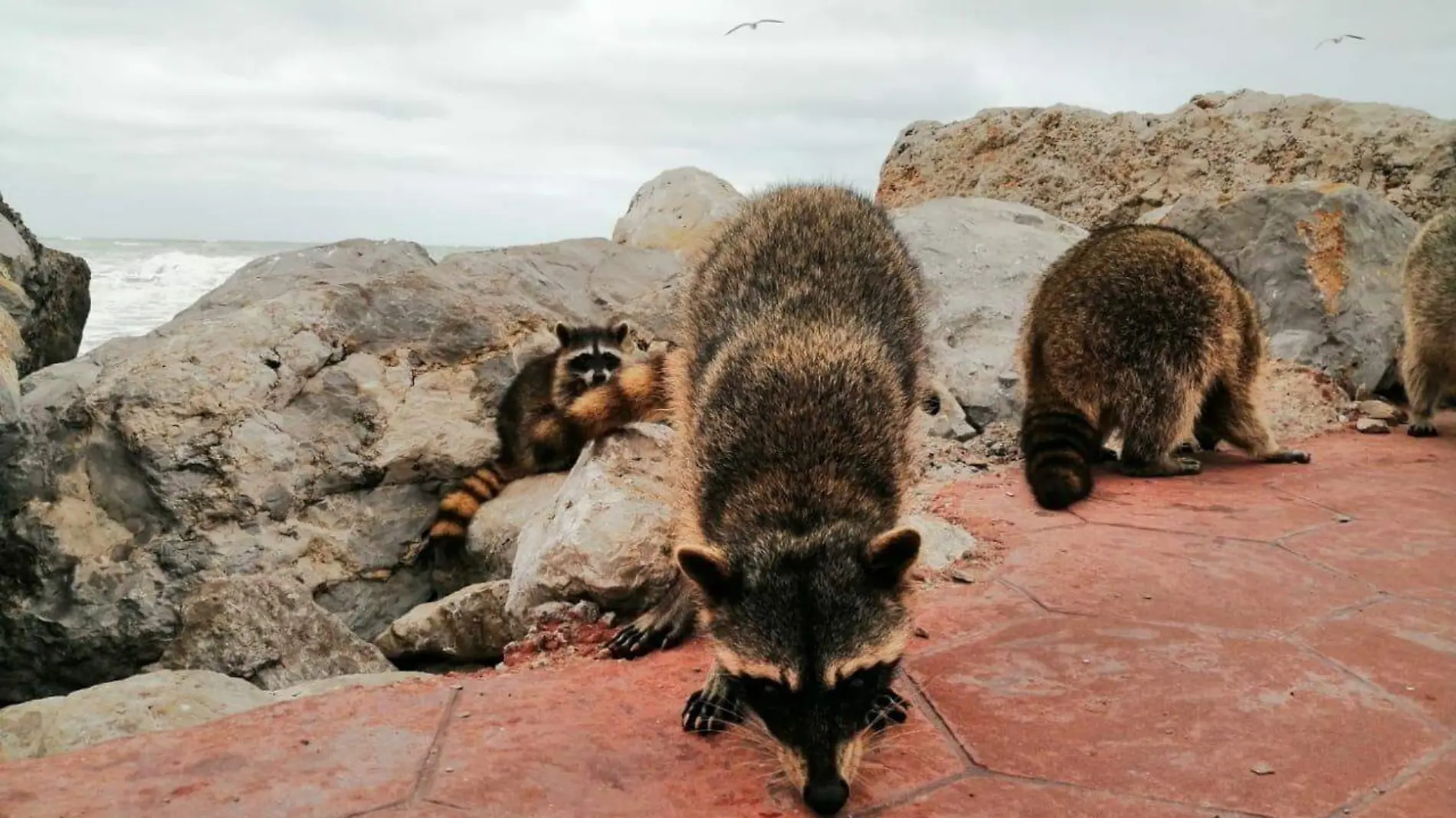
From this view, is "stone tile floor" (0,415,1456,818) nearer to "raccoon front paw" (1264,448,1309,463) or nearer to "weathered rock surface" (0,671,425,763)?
"weathered rock surface" (0,671,425,763)

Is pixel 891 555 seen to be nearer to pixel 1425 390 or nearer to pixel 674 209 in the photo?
pixel 1425 390

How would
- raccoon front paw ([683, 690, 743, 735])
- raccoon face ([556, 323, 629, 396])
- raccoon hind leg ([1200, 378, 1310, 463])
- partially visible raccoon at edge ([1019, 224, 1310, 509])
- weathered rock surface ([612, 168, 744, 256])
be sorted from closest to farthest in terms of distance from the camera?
raccoon front paw ([683, 690, 743, 735])
partially visible raccoon at edge ([1019, 224, 1310, 509])
raccoon hind leg ([1200, 378, 1310, 463])
raccoon face ([556, 323, 629, 396])
weathered rock surface ([612, 168, 744, 256])

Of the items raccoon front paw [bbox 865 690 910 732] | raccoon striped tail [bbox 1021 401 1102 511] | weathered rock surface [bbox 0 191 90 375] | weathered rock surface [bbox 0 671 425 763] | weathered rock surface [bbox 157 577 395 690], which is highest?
weathered rock surface [bbox 0 191 90 375]

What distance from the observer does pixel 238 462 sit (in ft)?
21.2

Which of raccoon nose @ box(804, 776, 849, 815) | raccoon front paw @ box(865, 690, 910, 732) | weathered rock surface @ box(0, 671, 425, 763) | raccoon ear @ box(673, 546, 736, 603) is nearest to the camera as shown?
raccoon nose @ box(804, 776, 849, 815)

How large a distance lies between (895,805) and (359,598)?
4907 mm

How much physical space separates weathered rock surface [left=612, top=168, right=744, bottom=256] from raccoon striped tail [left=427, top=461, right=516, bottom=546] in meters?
5.31

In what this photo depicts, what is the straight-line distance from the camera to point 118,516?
20.6ft

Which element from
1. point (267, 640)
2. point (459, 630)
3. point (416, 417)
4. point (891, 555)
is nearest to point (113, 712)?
point (267, 640)

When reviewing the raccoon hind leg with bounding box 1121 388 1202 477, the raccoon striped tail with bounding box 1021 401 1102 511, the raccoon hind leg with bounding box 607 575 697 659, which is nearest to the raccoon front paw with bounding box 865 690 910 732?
the raccoon hind leg with bounding box 607 575 697 659

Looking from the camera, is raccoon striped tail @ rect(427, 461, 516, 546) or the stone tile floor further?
raccoon striped tail @ rect(427, 461, 516, 546)

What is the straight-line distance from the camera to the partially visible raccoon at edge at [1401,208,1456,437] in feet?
22.9

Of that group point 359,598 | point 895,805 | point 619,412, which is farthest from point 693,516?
point 359,598

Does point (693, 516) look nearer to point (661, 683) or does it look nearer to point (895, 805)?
point (661, 683)
